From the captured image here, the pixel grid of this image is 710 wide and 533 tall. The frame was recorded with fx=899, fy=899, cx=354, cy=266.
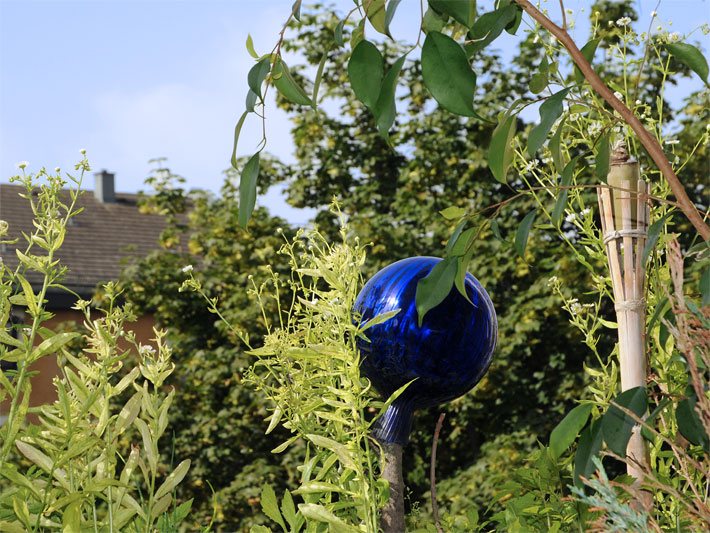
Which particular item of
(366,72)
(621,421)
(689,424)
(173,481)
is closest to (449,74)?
(366,72)

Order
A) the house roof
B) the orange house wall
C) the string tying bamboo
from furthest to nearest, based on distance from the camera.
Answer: the house roof, the orange house wall, the string tying bamboo

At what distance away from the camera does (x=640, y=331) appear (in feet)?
6.99

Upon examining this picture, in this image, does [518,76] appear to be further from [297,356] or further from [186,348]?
[297,356]

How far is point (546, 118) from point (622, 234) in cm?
101

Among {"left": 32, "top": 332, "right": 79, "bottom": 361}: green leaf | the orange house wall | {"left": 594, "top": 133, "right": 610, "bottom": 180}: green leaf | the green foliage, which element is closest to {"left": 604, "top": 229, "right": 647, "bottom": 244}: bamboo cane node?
{"left": 594, "top": 133, "right": 610, "bottom": 180}: green leaf

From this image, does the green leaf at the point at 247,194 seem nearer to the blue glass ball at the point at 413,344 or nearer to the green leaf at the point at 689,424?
the blue glass ball at the point at 413,344

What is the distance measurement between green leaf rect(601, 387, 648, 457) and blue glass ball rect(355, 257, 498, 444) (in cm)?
53

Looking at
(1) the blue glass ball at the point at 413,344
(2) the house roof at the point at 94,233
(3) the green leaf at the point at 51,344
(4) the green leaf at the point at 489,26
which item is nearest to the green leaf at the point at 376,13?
(4) the green leaf at the point at 489,26

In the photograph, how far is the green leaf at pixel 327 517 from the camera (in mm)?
1581

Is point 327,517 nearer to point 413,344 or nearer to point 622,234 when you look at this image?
point 413,344

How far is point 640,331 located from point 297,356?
0.94 metres

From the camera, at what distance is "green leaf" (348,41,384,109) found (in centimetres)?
119

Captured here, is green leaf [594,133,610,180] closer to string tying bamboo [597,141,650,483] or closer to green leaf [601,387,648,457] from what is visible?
green leaf [601,387,648,457]

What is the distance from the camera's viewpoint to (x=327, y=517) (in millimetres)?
1592
